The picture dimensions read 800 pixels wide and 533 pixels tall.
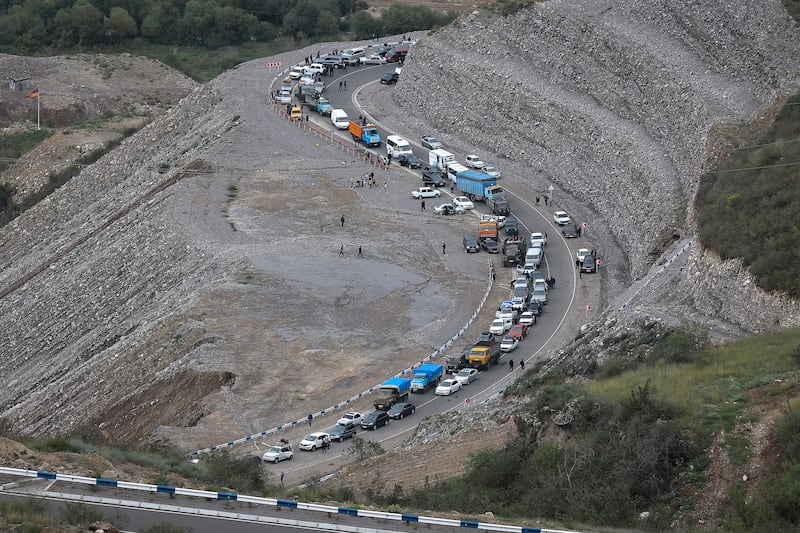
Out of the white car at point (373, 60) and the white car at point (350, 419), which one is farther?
the white car at point (373, 60)

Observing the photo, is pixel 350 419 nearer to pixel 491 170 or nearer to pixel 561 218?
pixel 561 218

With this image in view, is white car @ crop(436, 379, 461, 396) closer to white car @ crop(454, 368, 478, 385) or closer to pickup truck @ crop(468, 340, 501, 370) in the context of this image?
white car @ crop(454, 368, 478, 385)

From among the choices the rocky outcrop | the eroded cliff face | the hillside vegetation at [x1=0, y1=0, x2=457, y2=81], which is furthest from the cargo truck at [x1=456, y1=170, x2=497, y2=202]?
the hillside vegetation at [x1=0, y1=0, x2=457, y2=81]

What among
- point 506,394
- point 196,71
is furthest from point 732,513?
point 196,71

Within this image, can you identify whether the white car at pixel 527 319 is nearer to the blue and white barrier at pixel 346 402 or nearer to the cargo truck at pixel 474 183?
the blue and white barrier at pixel 346 402

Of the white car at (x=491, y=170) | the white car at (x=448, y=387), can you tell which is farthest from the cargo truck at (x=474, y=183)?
the white car at (x=448, y=387)

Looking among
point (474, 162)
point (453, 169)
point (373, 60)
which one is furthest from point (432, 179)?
point (373, 60)
